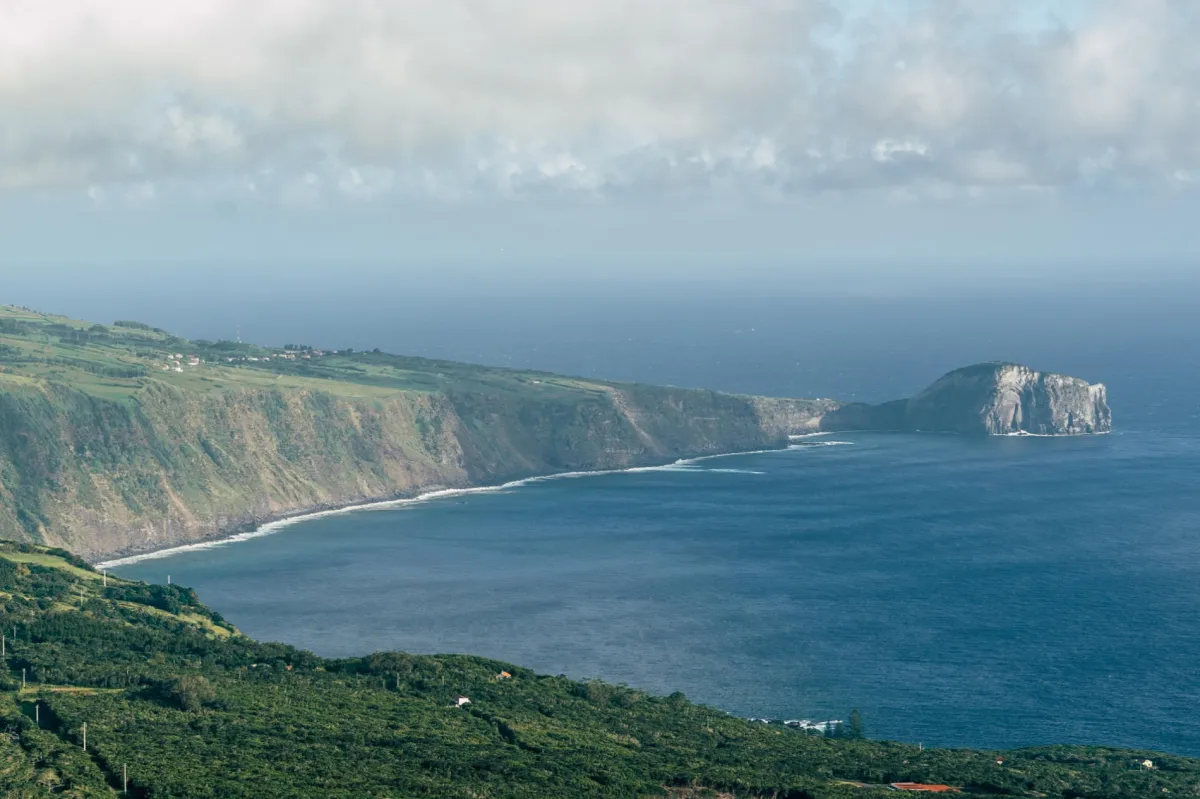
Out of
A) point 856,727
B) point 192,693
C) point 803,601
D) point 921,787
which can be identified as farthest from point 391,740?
point 803,601

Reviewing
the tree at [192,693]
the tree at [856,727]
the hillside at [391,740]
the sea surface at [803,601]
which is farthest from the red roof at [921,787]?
the tree at [192,693]

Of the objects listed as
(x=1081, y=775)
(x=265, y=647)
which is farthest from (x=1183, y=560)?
(x=265, y=647)

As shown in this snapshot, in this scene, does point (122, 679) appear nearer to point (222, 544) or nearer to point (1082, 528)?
point (222, 544)

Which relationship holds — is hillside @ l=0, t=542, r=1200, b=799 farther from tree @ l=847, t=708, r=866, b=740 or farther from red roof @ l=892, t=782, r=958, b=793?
tree @ l=847, t=708, r=866, b=740

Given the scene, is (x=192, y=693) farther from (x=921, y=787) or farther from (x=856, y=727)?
(x=856, y=727)

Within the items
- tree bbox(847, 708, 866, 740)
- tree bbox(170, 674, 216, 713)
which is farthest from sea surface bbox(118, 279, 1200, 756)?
tree bbox(170, 674, 216, 713)

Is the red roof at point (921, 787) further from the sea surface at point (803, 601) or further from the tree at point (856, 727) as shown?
the sea surface at point (803, 601)

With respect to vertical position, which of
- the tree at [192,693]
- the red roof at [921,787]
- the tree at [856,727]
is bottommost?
the tree at [856,727]
